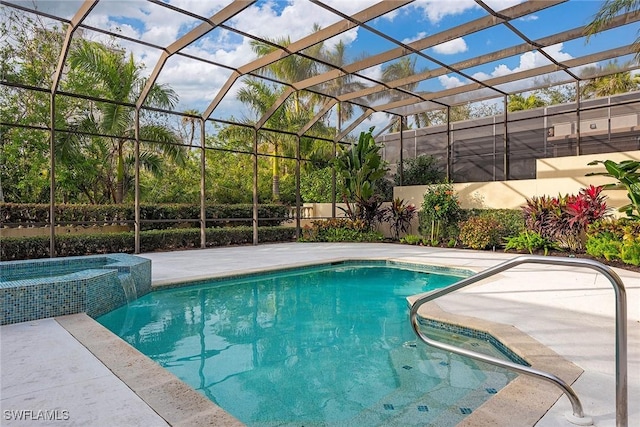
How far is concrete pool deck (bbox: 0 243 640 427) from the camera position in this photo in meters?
2.31

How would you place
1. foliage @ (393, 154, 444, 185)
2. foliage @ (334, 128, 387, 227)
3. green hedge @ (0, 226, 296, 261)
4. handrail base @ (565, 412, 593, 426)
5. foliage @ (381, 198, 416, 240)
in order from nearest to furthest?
handrail base @ (565, 412, 593, 426)
green hedge @ (0, 226, 296, 261)
foliage @ (334, 128, 387, 227)
foliage @ (381, 198, 416, 240)
foliage @ (393, 154, 444, 185)

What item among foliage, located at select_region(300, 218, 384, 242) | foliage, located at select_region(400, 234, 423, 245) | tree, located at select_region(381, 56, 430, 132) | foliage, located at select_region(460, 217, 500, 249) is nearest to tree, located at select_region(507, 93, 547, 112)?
foliage, located at select_region(400, 234, 423, 245)

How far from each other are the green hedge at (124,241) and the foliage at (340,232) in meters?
1.23

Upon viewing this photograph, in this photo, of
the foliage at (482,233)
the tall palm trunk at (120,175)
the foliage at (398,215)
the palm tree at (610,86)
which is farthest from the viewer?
the palm tree at (610,86)

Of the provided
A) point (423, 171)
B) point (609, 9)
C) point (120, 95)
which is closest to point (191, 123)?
point (120, 95)

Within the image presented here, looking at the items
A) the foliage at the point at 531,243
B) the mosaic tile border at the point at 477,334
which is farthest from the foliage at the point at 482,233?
the mosaic tile border at the point at 477,334

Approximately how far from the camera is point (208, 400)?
2523 mm

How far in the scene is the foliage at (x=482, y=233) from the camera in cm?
1114

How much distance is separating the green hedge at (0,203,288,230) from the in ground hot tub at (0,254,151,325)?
4123mm

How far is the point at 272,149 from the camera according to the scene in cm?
2012

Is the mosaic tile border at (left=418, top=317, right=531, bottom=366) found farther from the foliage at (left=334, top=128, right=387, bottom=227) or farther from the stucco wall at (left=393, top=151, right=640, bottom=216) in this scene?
the foliage at (left=334, top=128, right=387, bottom=227)

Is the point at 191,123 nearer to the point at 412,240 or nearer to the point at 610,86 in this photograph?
the point at 412,240

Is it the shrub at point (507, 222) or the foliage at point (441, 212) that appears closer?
the shrub at point (507, 222)

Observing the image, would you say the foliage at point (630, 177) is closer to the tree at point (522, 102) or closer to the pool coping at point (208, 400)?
the pool coping at point (208, 400)
